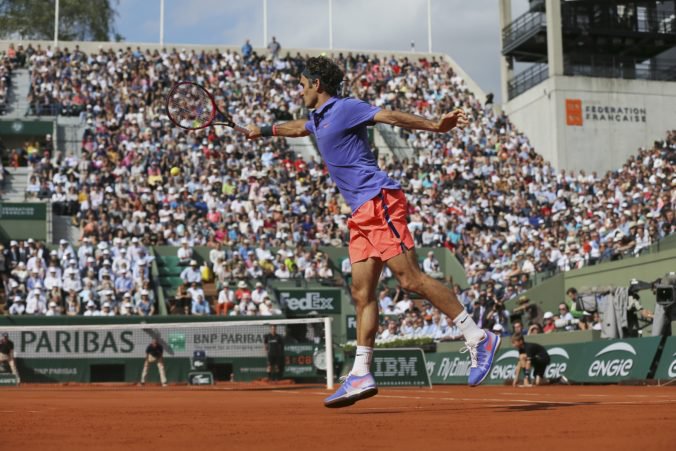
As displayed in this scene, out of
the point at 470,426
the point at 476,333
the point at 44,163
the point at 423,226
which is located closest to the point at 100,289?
the point at 44,163

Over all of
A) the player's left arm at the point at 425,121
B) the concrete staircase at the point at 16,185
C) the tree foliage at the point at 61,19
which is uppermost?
the tree foliage at the point at 61,19

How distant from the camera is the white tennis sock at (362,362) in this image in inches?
290

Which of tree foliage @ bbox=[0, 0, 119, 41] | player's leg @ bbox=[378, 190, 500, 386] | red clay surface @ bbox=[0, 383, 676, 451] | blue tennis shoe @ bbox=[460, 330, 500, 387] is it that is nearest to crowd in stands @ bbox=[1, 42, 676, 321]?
blue tennis shoe @ bbox=[460, 330, 500, 387]

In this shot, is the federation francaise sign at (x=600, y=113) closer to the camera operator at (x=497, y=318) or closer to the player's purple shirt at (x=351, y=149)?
the camera operator at (x=497, y=318)

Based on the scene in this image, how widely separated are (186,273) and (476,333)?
20686 millimetres

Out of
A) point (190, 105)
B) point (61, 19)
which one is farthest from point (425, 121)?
point (61, 19)

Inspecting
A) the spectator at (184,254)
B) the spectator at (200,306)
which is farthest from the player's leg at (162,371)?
the spectator at (184,254)

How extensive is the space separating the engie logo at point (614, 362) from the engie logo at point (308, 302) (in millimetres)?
11782

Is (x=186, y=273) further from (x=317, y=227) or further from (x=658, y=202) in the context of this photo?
(x=658, y=202)

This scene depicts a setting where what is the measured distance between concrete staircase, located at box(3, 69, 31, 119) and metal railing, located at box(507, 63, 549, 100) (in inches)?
747

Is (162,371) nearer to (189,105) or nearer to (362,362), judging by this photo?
(189,105)

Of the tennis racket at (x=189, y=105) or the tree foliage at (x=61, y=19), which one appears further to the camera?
the tree foliage at (x=61, y=19)

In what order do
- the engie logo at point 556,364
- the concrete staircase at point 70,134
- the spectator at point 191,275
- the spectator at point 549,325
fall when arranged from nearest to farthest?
the engie logo at point 556,364
the spectator at point 549,325
the spectator at point 191,275
the concrete staircase at point 70,134

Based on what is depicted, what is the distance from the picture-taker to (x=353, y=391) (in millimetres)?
7258
